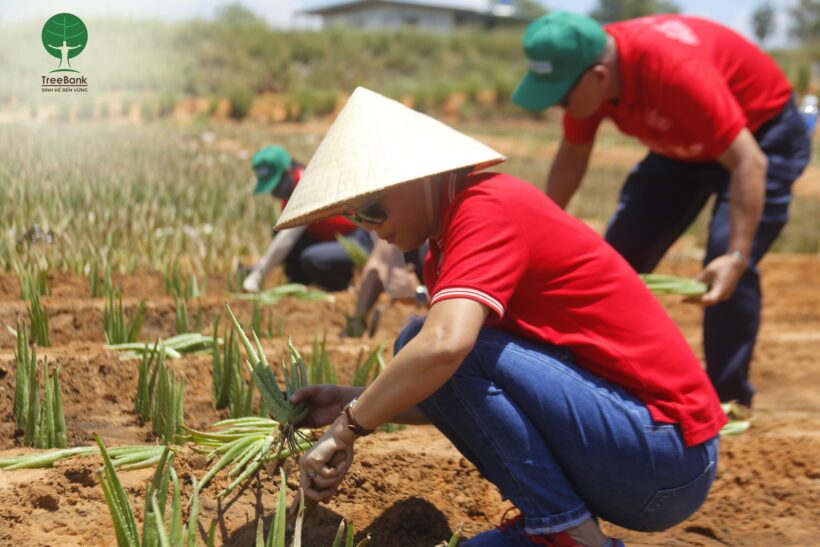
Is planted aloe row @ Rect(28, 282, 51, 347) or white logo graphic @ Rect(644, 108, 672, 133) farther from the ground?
white logo graphic @ Rect(644, 108, 672, 133)

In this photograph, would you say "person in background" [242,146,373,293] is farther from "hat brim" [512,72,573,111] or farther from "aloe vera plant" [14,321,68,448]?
"aloe vera plant" [14,321,68,448]

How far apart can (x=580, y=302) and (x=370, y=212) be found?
453mm

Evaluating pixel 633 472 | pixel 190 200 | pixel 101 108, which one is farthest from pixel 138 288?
pixel 633 472

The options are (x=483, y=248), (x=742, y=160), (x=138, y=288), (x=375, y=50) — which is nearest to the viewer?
(x=483, y=248)

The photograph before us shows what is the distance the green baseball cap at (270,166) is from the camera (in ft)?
15.5

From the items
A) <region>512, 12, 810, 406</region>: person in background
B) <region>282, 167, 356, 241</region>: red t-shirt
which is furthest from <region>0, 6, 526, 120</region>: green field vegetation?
<region>512, 12, 810, 406</region>: person in background

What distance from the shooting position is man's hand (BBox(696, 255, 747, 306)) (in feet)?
9.80

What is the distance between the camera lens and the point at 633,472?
191 centimetres

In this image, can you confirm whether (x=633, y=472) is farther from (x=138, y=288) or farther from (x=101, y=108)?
(x=101, y=108)

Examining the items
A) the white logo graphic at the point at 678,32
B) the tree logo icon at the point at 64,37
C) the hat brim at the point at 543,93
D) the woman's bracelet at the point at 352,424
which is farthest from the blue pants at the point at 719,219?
the tree logo icon at the point at 64,37

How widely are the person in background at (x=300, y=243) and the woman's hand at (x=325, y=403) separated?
2410 millimetres

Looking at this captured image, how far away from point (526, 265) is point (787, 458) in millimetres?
1335

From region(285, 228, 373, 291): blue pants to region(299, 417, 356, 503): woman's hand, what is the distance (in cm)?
308

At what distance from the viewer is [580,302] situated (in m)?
1.90
